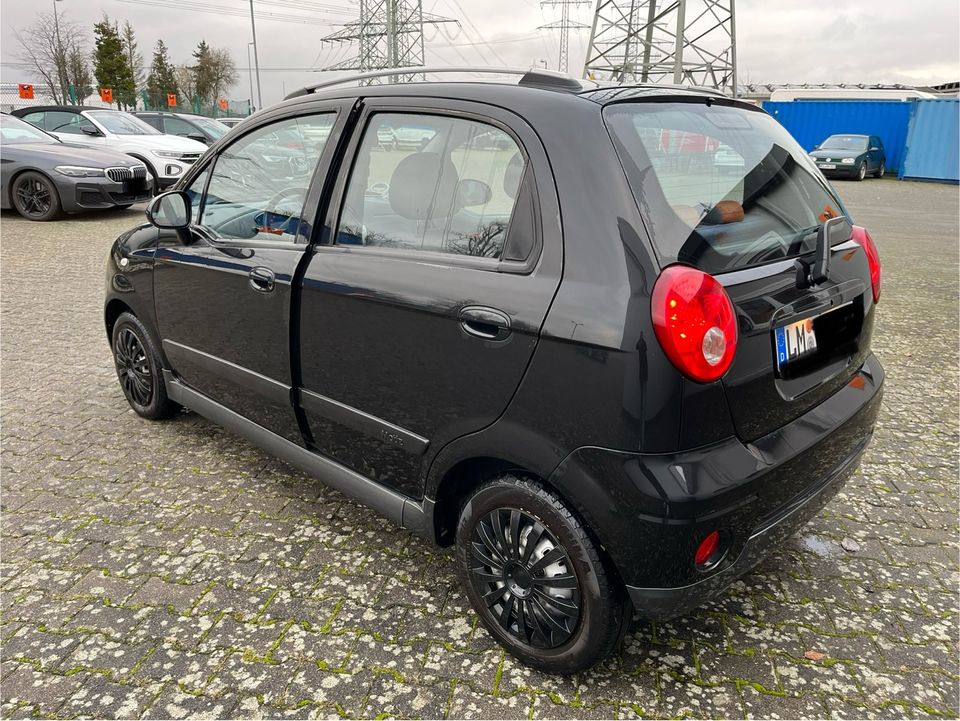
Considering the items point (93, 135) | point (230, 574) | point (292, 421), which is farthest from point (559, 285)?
point (93, 135)

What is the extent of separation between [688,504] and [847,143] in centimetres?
2575

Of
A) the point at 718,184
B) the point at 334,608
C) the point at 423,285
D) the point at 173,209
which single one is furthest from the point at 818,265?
the point at 173,209

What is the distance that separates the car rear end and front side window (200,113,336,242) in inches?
51.6

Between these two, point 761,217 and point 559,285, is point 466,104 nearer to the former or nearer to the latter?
point 559,285

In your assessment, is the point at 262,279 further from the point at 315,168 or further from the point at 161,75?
the point at 161,75

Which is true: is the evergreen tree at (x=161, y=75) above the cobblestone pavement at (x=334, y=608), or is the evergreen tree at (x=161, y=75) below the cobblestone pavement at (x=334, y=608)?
above

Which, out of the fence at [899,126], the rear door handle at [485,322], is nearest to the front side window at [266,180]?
the rear door handle at [485,322]

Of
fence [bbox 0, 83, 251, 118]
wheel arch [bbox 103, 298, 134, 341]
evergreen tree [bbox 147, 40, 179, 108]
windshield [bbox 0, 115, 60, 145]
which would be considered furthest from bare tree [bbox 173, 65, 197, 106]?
wheel arch [bbox 103, 298, 134, 341]

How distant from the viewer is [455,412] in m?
2.25

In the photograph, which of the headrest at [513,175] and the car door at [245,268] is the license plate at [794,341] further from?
the car door at [245,268]

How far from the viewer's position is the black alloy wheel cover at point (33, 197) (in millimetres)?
11180

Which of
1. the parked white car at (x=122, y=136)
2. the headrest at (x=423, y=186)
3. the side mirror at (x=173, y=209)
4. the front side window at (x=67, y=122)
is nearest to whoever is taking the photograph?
the headrest at (x=423, y=186)

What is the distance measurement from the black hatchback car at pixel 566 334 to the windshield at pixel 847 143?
24156 millimetres

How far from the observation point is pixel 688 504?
1.86 metres
